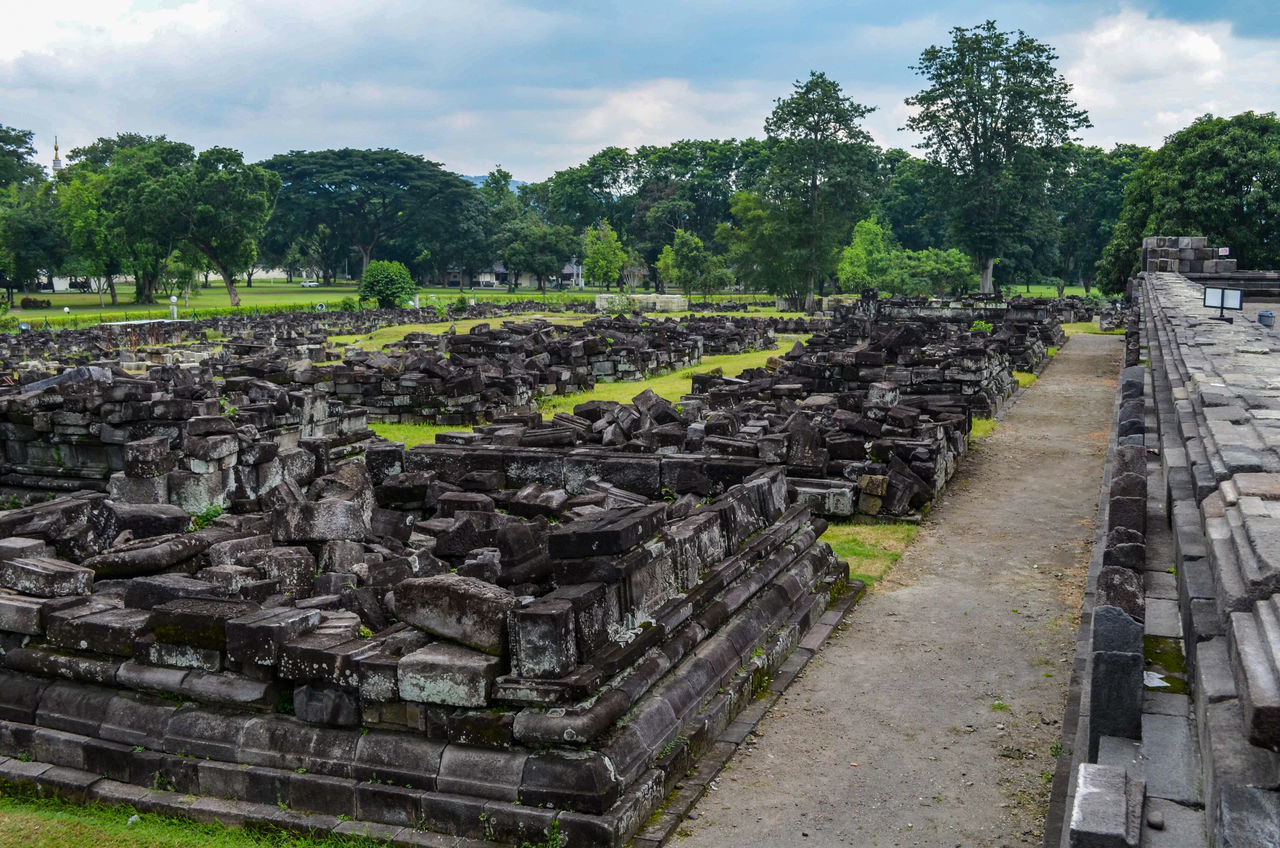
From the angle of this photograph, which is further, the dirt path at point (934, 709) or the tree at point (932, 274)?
the tree at point (932, 274)

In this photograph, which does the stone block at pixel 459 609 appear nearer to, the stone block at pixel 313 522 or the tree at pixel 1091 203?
the stone block at pixel 313 522

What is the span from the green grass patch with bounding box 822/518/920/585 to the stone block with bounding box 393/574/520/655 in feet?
15.8

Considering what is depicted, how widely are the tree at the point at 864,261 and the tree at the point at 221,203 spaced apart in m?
33.6

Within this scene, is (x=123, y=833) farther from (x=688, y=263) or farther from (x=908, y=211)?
(x=908, y=211)

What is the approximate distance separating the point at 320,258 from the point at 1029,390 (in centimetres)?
7554

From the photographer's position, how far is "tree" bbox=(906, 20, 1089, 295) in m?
52.0

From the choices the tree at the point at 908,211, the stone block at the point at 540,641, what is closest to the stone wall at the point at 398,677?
the stone block at the point at 540,641

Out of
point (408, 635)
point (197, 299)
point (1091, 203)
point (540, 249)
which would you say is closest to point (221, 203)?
point (197, 299)

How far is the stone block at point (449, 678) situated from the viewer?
5070mm

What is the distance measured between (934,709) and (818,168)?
173ft

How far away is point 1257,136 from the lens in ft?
111

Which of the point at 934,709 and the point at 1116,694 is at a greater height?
the point at 1116,694

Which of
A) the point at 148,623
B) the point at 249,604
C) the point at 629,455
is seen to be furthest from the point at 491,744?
the point at 629,455

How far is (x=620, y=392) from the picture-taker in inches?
A: 910
